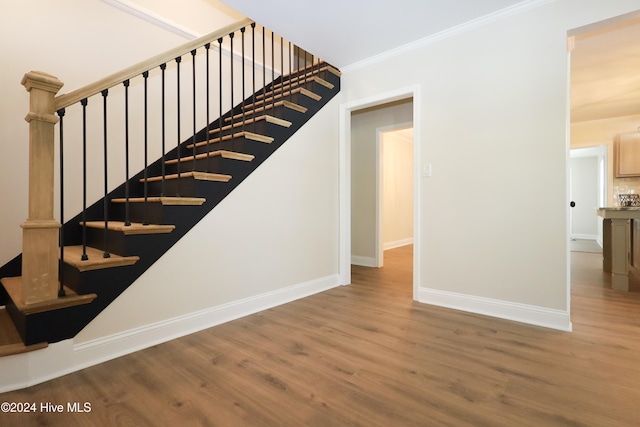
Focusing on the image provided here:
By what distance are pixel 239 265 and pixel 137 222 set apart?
32.0 inches

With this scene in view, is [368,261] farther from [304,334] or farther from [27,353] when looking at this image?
[27,353]

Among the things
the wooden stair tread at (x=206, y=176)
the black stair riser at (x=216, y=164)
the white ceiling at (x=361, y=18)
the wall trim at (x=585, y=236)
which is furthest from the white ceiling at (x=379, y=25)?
the wall trim at (x=585, y=236)

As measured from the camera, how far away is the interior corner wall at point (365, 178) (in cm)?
453

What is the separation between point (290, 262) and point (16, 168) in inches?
83.8

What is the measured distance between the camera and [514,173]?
2.37 m

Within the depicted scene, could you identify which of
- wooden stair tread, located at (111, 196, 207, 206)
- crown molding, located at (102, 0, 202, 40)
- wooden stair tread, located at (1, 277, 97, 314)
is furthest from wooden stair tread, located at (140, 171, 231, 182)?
crown molding, located at (102, 0, 202, 40)

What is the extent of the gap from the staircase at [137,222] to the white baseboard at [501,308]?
76.1 inches

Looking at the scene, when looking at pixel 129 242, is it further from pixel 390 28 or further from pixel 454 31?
pixel 454 31

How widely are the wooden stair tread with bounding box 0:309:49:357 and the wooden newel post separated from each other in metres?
0.21

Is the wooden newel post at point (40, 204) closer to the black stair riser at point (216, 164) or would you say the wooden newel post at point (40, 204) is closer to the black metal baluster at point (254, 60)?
the black stair riser at point (216, 164)

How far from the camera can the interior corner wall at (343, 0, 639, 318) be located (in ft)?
7.22

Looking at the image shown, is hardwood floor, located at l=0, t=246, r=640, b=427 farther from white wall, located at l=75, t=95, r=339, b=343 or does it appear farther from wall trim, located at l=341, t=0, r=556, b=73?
wall trim, located at l=341, t=0, r=556, b=73

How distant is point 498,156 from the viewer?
8.02 feet

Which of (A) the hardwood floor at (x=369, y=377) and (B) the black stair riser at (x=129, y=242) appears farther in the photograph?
(B) the black stair riser at (x=129, y=242)
